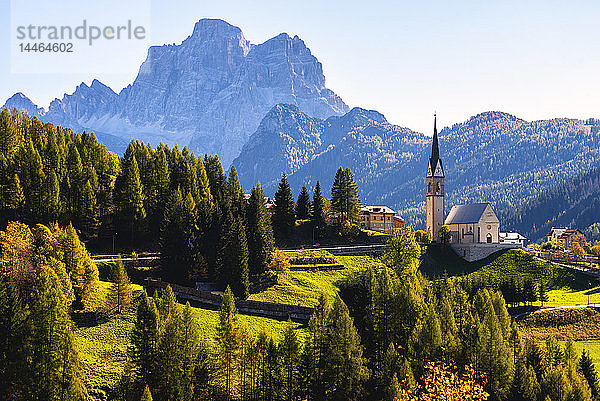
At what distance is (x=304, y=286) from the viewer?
7819 cm

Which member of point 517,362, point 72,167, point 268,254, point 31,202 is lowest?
point 517,362

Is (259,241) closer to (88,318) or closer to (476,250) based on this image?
(88,318)

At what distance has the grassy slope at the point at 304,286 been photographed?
72.1 meters

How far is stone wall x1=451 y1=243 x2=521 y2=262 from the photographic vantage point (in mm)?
112938

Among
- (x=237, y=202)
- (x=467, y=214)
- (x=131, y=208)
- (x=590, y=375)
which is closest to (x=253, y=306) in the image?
(x=237, y=202)

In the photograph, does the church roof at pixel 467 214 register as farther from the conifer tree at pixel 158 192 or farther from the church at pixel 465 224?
the conifer tree at pixel 158 192

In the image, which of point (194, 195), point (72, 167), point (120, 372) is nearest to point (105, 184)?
point (72, 167)

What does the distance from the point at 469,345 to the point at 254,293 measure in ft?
93.3

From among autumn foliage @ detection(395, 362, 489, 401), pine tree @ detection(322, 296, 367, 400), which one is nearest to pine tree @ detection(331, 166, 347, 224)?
autumn foliage @ detection(395, 362, 489, 401)

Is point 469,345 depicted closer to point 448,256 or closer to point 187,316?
point 187,316

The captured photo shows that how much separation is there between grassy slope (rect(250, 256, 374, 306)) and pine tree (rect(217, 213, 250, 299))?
2521mm

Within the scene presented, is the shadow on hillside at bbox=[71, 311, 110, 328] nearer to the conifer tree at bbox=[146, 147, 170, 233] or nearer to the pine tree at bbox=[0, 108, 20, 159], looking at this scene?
the conifer tree at bbox=[146, 147, 170, 233]

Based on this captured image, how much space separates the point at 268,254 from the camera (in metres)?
78.8

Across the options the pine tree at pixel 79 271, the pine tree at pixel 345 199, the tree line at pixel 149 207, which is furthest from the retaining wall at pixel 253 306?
the pine tree at pixel 345 199
